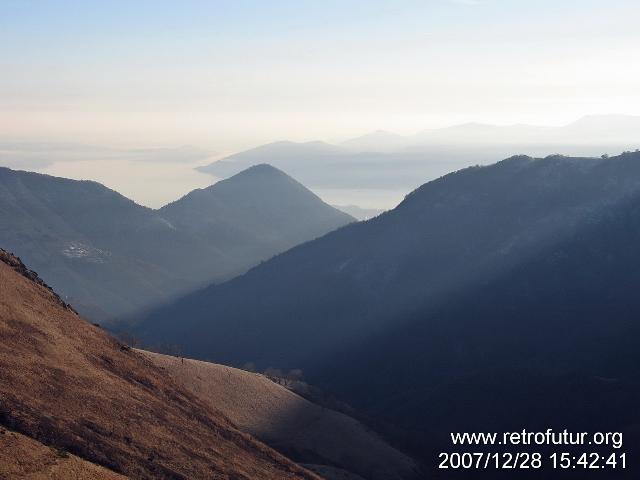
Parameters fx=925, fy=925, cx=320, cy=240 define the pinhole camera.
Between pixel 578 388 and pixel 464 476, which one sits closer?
pixel 464 476

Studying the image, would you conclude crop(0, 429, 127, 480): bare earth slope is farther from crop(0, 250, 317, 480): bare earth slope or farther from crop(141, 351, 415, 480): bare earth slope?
crop(141, 351, 415, 480): bare earth slope

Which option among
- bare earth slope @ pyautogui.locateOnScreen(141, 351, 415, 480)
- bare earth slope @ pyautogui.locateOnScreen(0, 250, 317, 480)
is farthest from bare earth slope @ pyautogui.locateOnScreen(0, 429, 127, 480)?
bare earth slope @ pyautogui.locateOnScreen(141, 351, 415, 480)

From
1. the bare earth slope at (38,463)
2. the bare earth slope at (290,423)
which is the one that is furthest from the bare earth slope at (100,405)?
the bare earth slope at (290,423)

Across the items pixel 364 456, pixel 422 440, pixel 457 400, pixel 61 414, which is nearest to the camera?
pixel 61 414

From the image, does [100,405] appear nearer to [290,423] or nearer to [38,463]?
[38,463]

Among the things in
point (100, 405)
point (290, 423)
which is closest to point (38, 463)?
point (100, 405)

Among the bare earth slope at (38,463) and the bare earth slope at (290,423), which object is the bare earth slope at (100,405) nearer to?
the bare earth slope at (38,463)

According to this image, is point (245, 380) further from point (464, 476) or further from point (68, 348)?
point (68, 348)

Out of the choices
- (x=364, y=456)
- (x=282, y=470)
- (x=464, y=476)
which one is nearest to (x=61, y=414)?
(x=282, y=470)
